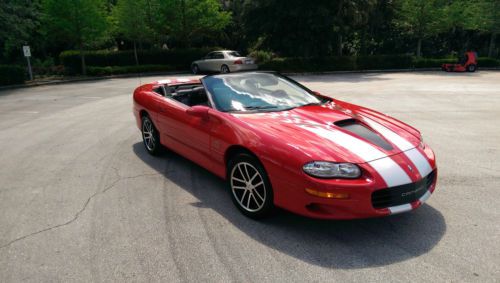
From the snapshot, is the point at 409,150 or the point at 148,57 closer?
the point at 409,150

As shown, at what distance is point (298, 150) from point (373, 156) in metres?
0.67

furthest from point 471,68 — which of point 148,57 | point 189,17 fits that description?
point 148,57

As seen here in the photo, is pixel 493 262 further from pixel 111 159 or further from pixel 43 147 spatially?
pixel 43 147

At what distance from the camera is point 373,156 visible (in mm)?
3375

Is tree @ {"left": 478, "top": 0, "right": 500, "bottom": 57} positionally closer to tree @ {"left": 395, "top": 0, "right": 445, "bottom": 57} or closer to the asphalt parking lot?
tree @ {"left": 395, "top": 0, "right": 445, "bottom": 57}

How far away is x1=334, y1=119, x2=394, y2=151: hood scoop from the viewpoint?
3635 millimetres

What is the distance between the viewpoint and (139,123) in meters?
6.36

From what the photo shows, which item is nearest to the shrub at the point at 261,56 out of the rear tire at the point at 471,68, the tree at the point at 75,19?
the tree at the point at 75,19

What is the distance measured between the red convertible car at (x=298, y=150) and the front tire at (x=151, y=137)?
A: 596 mm

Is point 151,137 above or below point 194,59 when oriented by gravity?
below

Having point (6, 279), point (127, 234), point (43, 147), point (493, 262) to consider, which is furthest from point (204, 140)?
point (43, 147)

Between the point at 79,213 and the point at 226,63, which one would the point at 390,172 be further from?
the point at 226,63

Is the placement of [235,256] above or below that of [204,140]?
below

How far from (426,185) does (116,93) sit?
44.7 ft
